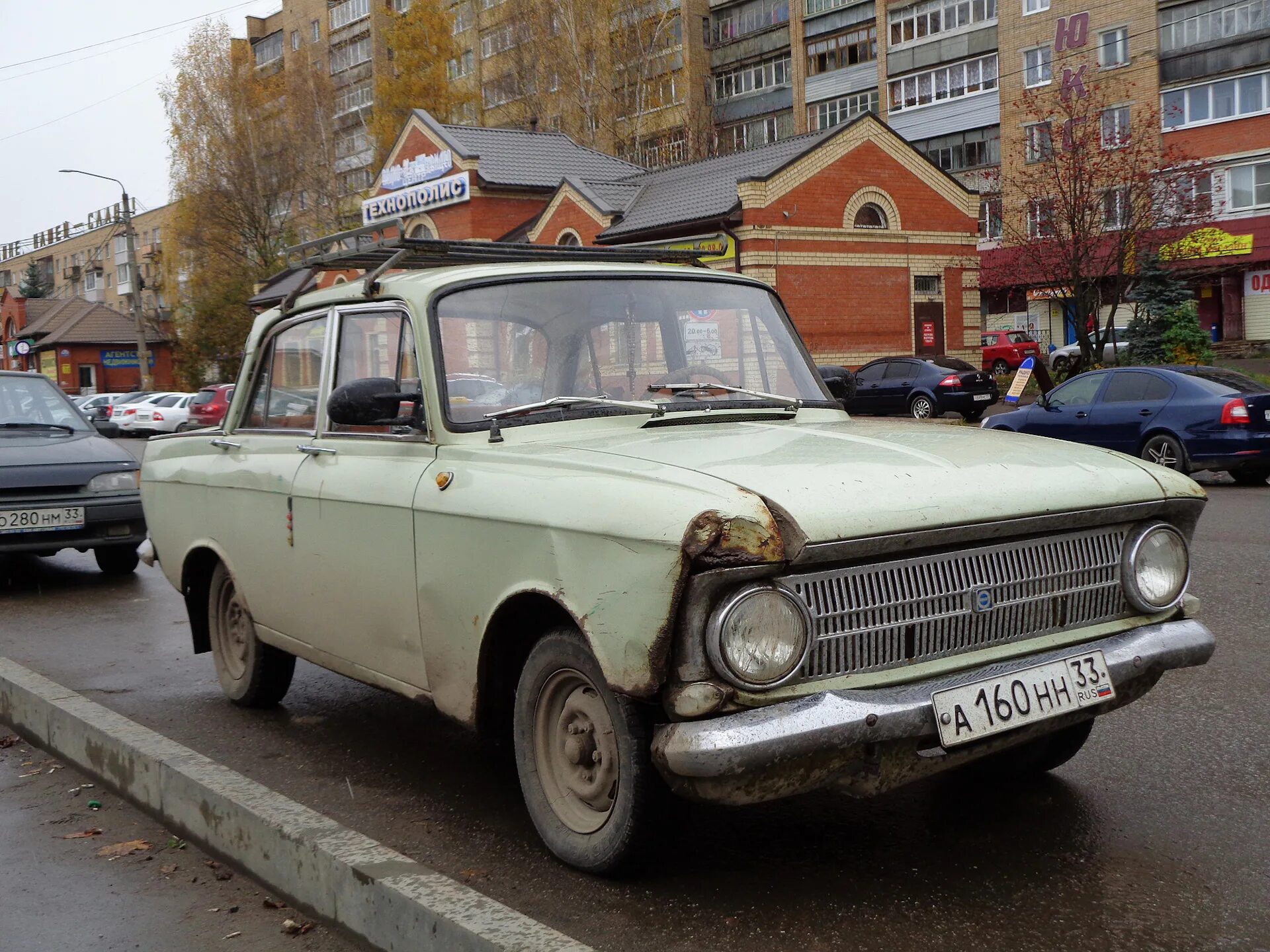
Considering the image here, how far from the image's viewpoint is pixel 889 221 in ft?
123

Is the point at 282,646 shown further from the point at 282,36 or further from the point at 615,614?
the point at 282,36

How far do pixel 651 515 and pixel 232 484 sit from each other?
114 inches

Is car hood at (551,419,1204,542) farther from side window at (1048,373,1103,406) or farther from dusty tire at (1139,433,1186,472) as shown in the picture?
side window at (1048,373,1103,406)

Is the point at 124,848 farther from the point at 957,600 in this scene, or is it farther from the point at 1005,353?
the point at 1005,353

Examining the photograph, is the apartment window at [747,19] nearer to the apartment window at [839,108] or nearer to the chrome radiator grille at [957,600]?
the apartment window at [839,108]

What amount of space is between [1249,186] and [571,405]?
47.8 m

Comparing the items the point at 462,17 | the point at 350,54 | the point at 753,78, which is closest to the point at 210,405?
the point at 753,78

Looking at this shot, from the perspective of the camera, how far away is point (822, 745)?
3.10 m

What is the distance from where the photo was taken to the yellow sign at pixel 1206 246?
35.8 m

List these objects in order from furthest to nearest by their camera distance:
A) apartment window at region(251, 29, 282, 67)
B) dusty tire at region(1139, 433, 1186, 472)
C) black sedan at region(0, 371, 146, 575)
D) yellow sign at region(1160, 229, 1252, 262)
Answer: apartment window at region(251, 29, 282, 67), yellow sign at region(1160, 229, 1252, 262), dusty tire at region(1139, 433, 1186, 472), black sedan at region(0, 371, 146, 575)

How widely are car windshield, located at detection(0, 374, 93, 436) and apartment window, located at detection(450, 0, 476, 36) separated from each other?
52.7m

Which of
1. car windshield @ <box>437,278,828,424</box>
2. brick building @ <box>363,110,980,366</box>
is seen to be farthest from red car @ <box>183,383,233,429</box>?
car windshield @ <box>437,278,828,424</box>

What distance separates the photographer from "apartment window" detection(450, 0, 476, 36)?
2424 inches

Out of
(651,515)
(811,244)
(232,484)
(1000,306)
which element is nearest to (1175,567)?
(651,515)
